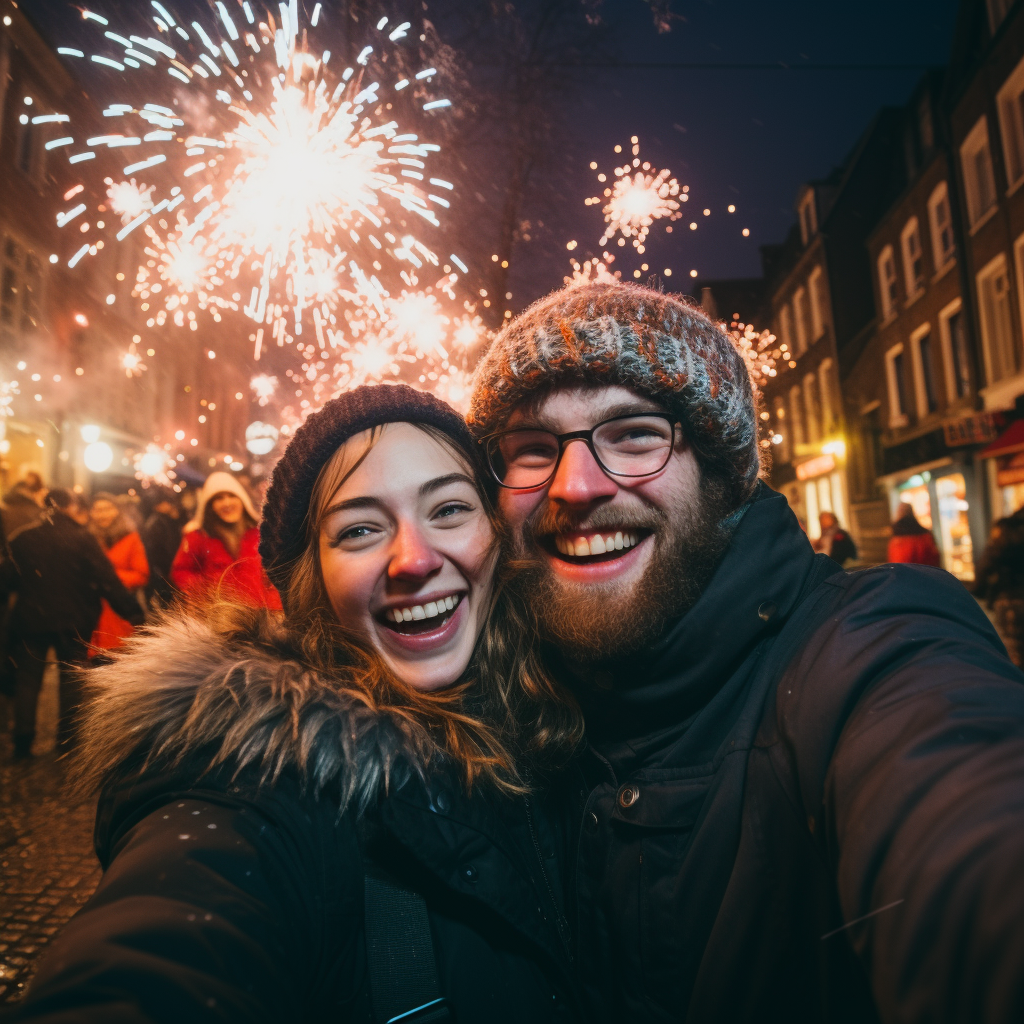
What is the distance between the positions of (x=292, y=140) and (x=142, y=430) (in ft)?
72.1

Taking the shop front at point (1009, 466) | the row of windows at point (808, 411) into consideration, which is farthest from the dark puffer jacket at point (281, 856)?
the row of windows at point (808, 411)

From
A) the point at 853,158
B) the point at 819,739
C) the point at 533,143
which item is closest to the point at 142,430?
the point at 533,143

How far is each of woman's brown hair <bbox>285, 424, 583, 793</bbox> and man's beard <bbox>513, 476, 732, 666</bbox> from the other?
0.47ft

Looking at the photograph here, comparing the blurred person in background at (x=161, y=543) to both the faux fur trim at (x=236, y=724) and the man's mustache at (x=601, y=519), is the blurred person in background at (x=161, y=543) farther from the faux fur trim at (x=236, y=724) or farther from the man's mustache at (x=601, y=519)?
the man's mustache at (x=601, y=519)

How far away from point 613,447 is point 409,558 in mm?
699

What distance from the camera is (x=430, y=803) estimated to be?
1.48 meters

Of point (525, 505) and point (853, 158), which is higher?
point (853, 158)

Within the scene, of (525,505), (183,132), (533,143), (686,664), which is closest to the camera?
(686,664)

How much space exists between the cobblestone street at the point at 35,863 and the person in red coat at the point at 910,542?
9202mm

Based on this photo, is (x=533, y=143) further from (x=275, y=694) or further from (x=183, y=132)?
(x=275, y=694)

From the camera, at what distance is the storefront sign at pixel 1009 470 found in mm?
11508

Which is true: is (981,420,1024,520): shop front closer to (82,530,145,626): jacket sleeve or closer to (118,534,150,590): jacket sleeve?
(82,530,145,626): jacket sleeve

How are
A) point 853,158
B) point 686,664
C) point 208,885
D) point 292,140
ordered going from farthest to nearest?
point 853,158, point 292,140, point 686,664, point 208,885

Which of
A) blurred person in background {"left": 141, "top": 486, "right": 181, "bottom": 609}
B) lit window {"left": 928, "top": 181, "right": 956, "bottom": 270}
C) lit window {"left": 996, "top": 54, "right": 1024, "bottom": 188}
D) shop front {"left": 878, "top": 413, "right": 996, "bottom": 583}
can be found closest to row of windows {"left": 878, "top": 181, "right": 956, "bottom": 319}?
lit window {"left": 928, "top": 181, "right": 956, "bottom": 270}
